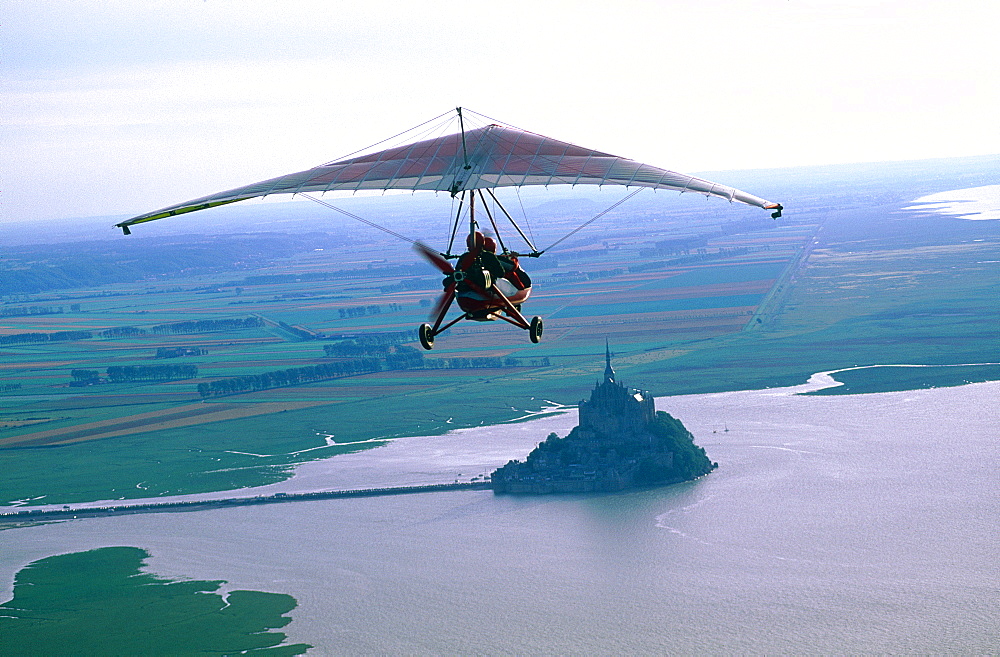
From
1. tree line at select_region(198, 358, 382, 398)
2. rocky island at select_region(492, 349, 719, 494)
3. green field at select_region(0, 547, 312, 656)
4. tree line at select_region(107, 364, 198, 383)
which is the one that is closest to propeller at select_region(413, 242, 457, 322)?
green field at select_region(0, 547, 312, 656)

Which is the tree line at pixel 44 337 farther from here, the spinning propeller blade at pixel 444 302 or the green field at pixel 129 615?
the spinning propeller blade at pixel 444 302

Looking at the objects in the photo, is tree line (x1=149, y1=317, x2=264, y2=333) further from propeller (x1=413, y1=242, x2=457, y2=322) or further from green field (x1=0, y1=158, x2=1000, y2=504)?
propeller (x1=413, y1=242, x2=457, y2=322)

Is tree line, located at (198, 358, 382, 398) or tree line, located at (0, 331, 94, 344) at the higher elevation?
tree line, located at (0, 331, 94, 344)

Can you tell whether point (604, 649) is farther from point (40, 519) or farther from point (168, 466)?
point (168, 466)

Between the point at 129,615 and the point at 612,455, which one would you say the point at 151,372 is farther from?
the point at 129,615

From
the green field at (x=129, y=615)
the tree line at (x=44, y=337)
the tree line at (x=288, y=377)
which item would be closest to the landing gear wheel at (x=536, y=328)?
the green field at (x=129, y=615)

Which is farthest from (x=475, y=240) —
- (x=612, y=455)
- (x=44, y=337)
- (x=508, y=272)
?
(x=44, y=337)
